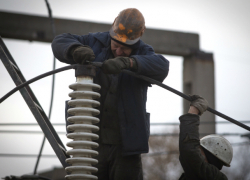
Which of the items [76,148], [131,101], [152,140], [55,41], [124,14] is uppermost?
[152,140]

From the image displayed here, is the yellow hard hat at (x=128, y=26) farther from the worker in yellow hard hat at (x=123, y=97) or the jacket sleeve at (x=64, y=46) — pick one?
the jacket sleeve at (x=64, y=46)

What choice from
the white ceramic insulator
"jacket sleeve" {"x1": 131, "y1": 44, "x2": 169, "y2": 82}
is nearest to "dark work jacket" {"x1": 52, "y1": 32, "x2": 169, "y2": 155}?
"jacket sleeve" {"x1": 131, "y1": 44, "x2": 169, "y2": 82}

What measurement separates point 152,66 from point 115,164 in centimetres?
90

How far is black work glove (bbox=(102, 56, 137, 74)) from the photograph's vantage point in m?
2.65

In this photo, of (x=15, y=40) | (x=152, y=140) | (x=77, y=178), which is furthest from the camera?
(x=152, y=140)

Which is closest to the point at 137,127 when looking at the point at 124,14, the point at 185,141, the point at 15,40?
the point at 185,141

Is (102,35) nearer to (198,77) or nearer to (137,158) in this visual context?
(137,158)

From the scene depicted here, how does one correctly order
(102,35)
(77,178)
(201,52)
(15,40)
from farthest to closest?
(201,52)
(15,40)
(102,35)
(77,178)

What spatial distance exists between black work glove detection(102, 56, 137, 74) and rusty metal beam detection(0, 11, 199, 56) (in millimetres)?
7286

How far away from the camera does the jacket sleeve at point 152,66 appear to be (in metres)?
2.92

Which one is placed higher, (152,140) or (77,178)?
(152,140)

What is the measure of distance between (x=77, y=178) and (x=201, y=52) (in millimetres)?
9232

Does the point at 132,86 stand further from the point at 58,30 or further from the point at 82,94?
the point at 58,30

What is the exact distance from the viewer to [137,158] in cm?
330
